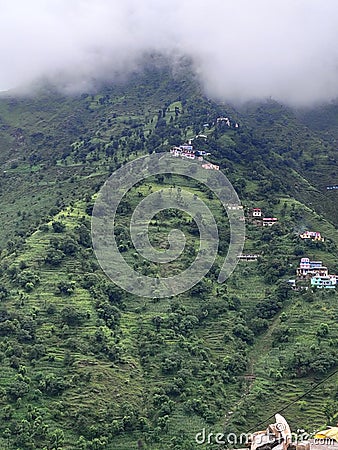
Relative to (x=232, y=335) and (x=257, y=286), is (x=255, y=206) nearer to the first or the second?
(x=257, y=286)

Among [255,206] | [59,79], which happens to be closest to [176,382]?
[255,206]

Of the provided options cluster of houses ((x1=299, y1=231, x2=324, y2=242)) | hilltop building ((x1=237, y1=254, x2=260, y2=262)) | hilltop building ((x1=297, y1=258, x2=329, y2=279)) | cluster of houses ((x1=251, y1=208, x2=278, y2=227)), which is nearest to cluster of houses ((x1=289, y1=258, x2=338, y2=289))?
hilltop building ((x1=297, y1=258, x2=329, y2=279))

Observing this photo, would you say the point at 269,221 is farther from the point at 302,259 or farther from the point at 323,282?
the point at 323,282

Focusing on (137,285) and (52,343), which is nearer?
(52,343)

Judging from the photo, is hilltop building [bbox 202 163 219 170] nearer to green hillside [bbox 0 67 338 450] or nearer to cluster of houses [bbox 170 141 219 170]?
cluster of houses [bbox 170 141 219 170]

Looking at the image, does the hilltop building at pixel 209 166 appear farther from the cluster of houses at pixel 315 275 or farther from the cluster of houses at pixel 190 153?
the cluster of houses at pixel 315 275

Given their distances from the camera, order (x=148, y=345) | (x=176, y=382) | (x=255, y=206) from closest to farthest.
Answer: (x=176, y=382), (x=148, y=345), (x=255, y=206)

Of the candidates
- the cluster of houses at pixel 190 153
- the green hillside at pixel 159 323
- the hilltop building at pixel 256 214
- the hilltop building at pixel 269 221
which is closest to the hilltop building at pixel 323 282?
the green hillside at pixel 159 323
